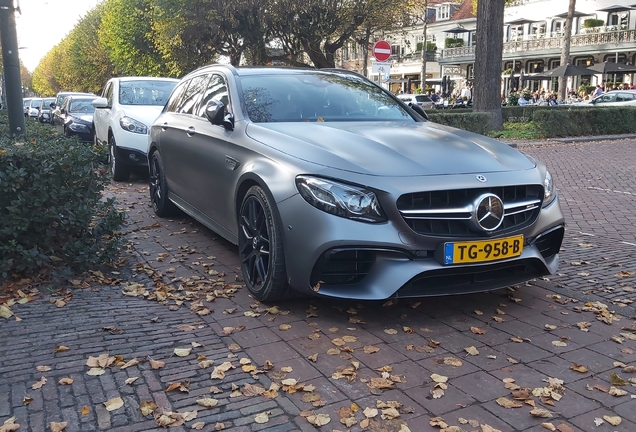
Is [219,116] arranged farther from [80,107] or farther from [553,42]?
[553,42]

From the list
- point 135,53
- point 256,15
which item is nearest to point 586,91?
point 256,15

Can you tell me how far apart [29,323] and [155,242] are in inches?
89.4

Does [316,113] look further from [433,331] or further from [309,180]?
[433,331]

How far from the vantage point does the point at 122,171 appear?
34.0 ft

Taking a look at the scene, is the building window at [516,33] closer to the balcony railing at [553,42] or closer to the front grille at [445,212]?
the balcony railing at [553,42]

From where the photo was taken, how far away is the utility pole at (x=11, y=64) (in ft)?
27.6

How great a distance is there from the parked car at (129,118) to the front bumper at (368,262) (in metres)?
6.62

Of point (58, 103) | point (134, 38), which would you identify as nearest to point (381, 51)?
point (58, 103)

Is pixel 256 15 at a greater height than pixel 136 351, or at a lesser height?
greater

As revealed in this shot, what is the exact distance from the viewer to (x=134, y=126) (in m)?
9.99

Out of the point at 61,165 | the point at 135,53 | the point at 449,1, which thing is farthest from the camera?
→ the point at 449,1

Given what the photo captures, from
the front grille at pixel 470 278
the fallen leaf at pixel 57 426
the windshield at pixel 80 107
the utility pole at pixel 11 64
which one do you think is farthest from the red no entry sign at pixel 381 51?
the fallen leaf at pixel 57 426

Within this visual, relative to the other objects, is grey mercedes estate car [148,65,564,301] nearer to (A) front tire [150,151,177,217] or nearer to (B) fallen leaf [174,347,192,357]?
(B) fallen leaf [174,347,192,357]

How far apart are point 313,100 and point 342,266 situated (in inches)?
74.0
